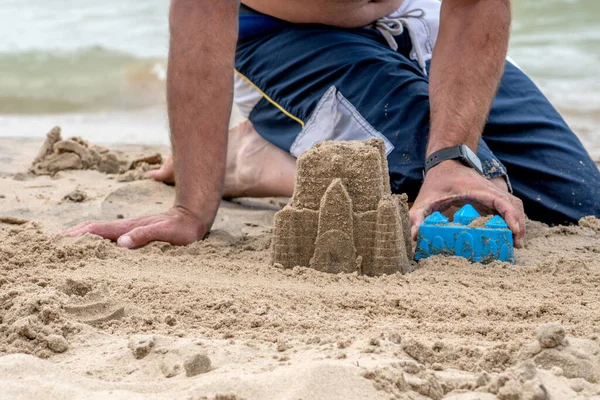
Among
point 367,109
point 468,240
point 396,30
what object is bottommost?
point 468,240

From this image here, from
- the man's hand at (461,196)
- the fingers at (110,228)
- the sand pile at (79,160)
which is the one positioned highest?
the man's hand at (461,196)

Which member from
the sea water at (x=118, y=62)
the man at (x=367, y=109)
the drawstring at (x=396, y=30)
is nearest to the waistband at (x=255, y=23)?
the man at (x=367, y=109)

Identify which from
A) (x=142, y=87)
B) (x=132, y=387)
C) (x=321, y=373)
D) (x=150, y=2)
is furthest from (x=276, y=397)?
(x=150, y=2)

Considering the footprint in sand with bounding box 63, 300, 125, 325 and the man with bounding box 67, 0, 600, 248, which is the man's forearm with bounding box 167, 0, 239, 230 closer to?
the man with bounding box 67, 0, 600, 248

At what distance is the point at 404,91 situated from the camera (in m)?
3.24

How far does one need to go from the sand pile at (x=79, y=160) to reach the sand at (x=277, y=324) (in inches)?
41.3

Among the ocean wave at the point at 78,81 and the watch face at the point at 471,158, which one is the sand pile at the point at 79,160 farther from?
the ocean wave at the point at 78,81

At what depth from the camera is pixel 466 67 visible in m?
3.06

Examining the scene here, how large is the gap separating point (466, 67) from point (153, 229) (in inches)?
51.2

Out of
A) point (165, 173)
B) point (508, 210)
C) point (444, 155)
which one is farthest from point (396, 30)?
point (508, 210)

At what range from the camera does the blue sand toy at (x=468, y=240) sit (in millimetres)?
2414

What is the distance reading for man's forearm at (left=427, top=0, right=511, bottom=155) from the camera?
291cm

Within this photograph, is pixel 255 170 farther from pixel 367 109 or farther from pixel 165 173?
pixel 367 109

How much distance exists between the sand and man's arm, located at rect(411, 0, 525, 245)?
270 millimetres
